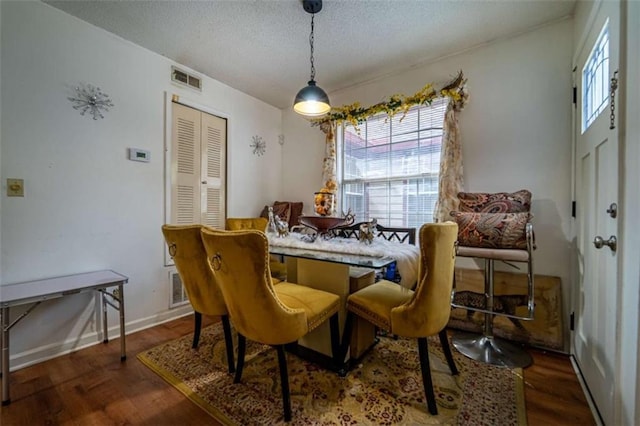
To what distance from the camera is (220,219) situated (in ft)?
10.8

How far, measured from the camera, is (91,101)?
88.7 inches

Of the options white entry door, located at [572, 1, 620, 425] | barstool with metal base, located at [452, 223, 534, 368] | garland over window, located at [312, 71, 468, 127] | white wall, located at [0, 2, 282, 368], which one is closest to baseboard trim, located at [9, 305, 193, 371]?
white wall, located at [0, 2, 282, 368]

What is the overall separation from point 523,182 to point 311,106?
1959 mm

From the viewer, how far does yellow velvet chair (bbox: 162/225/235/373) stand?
1704mm

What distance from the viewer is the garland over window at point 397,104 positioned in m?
2.54

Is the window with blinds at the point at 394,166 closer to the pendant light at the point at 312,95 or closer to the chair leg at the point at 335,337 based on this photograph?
the pendant light at the point at 312,95

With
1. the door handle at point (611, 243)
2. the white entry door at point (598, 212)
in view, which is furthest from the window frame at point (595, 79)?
the door handle at point (611, 243)

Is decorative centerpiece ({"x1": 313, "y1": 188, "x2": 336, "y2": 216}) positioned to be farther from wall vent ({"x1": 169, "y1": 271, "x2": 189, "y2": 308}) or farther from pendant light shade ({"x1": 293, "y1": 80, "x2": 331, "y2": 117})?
wall vent ({"x1": 169, "y1": 271, "x2": 189, "y2": 308})

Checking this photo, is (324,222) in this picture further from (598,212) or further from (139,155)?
(139,155)

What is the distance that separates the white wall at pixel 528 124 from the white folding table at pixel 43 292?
3.25 meters

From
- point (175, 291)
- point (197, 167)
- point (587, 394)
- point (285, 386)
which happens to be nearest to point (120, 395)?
point (285, 386)

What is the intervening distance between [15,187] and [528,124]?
160 inches

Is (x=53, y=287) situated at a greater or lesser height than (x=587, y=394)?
greater

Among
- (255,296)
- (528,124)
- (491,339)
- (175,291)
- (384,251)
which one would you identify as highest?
(528,124)
